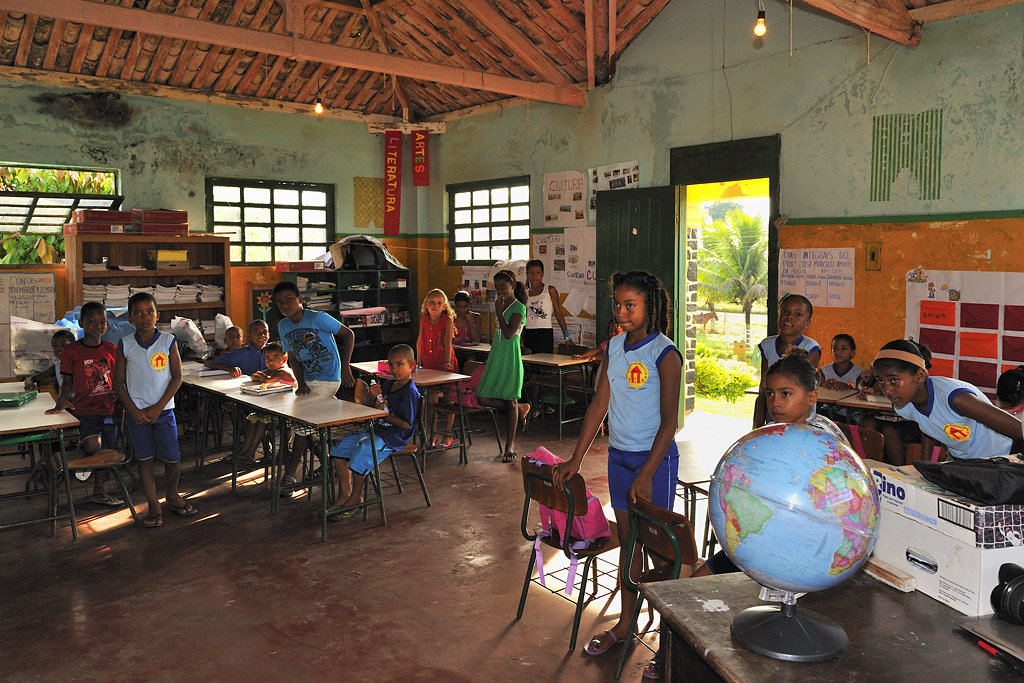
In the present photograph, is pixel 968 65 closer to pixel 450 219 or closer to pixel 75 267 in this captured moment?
pixel 450 219

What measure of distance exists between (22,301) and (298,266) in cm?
301

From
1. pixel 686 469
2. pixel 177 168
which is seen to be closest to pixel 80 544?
pixel 686 469

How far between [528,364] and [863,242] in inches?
134

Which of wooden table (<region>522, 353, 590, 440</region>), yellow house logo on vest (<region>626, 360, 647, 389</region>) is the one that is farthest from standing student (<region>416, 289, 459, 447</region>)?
yellow house logo on vest (<region>626, 360, 647, 389</region>)

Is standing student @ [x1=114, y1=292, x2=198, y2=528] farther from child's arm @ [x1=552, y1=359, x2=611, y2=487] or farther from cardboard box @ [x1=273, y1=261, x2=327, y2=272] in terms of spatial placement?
cardboard box @ [x1=273, y1=261, x2=327, y2=272]

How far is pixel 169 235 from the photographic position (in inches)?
350

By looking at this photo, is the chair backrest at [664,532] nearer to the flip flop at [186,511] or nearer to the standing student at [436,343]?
the flip flop at [186,511]

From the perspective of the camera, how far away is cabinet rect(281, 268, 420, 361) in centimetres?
1010

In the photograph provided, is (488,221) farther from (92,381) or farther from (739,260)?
(92,381)

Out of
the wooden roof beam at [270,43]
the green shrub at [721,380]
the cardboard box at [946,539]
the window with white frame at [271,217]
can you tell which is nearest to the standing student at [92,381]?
the wooden roof beam at [270,43]

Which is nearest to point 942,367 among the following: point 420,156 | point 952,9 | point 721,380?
point 952,9

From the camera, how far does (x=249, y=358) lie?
24.0 ft

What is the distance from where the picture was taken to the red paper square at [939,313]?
5871 millimetres

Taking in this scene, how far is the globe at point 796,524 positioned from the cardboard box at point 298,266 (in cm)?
878
